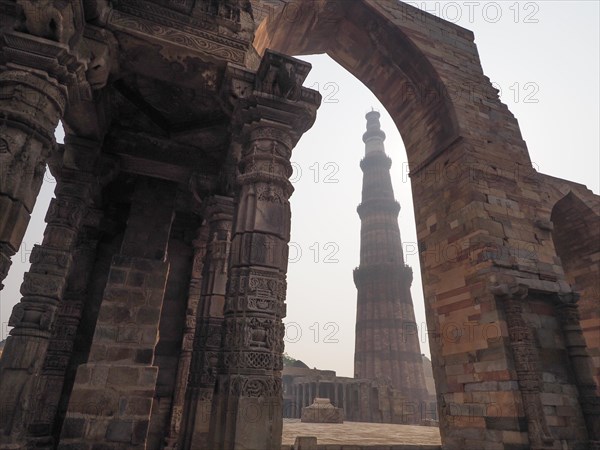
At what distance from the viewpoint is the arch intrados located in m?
9.17

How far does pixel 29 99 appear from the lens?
9.13ft

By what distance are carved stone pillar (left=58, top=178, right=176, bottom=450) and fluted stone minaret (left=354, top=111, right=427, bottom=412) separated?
2540 cm

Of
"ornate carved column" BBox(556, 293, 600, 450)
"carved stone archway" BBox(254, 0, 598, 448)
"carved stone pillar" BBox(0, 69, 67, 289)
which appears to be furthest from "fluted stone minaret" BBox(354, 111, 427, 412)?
"carved stone pillar" BBox(0, 69, 67, 289)

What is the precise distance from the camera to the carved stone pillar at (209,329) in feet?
16.6

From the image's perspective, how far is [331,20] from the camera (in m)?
9.92

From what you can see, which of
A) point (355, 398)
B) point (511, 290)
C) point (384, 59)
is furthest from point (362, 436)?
point (355, 398)

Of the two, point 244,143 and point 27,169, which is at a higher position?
point 244,143

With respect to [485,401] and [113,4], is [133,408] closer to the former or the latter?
[113,4]

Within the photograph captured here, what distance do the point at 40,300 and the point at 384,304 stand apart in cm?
3041

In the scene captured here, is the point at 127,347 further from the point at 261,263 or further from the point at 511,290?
the point at 511,290

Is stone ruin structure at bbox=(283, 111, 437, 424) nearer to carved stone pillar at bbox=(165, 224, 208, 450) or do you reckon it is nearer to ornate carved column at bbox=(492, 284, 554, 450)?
carved stone pillar at bbox=(165, 224, 208, 450)

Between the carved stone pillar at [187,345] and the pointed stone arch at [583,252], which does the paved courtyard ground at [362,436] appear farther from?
the pointed stone arch at [583,252]

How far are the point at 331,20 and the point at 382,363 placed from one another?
89.5 ft

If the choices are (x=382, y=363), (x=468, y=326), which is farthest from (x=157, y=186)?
(x=382, y=363)
